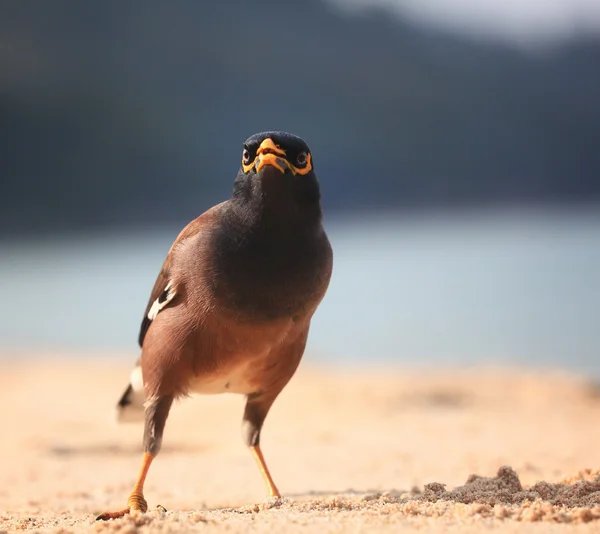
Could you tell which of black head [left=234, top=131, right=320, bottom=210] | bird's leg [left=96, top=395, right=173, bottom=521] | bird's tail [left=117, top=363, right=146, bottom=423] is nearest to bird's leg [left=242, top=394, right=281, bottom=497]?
bird's leg [left=96, top=395, right=173, bottom=521]

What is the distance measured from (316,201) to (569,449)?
13.4ft

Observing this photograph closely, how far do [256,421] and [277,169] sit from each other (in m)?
1.59

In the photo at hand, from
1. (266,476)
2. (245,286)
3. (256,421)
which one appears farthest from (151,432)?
(245,286)

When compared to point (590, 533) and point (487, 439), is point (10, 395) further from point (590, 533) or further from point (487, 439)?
point (590, 533)

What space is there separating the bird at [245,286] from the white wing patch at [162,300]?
0.01 m

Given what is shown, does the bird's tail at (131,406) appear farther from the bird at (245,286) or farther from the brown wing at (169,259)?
the bird at (245,286)

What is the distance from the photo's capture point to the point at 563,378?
39.8 ft

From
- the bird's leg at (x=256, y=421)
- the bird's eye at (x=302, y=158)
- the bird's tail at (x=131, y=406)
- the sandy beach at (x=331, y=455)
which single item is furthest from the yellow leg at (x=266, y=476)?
the bird's eye at (x=302, y=158)

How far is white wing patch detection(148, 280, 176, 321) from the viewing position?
14.2 feet

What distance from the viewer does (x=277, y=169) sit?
3.93 meters

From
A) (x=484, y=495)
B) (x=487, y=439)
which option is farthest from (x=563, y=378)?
(x=484, y=495)

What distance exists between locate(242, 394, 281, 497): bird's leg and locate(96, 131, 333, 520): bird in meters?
0.29

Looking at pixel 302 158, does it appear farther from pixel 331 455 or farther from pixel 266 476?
pixel 331 455

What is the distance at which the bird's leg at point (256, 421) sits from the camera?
15.4 feet
